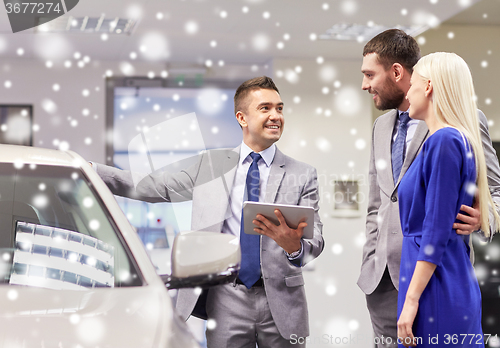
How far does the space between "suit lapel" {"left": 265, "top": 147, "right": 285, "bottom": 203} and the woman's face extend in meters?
0.59

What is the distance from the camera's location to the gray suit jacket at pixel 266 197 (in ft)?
5.57

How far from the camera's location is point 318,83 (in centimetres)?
450

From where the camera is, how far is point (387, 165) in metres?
1.67

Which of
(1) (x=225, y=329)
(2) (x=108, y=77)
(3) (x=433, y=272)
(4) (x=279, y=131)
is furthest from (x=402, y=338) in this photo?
(2) (x=108, y=77)

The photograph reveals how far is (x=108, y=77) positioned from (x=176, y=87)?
0.62 metres

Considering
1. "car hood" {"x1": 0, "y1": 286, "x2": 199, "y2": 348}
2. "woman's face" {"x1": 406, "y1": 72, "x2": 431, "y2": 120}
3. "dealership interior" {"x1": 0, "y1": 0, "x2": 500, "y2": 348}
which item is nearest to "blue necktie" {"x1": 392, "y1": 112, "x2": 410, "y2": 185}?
"woman's face" {"x1": 406, "y1": 72, "x2": 431, "y2": 120}

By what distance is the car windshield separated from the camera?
3.38ft

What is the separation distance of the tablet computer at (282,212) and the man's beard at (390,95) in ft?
1.66

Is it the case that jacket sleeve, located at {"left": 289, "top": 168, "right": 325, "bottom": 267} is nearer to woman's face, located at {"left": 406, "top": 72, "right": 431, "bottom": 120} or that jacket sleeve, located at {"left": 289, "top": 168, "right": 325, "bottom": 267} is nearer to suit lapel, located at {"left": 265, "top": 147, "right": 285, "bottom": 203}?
suit lapel, located at {"left": 265, "top": 147, "right": 285, "bottom": 203}

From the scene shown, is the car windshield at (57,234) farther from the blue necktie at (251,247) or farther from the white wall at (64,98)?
the white wall at (64,98)

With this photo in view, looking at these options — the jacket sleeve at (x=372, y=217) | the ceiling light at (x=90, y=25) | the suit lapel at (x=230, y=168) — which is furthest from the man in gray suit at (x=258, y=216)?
the ceiling light at (x=90, y=25)

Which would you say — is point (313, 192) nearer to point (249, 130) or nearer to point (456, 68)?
point (249, 130)

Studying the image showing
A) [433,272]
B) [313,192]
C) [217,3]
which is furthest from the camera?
[217,3]

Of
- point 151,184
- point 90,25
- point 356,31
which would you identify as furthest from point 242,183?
point 356,31
